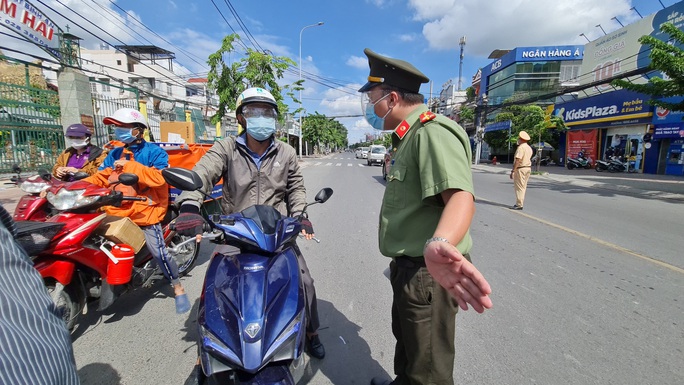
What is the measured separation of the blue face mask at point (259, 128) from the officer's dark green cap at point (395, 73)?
0.91 metres

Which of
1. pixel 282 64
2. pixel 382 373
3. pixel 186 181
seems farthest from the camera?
pixel 282 64

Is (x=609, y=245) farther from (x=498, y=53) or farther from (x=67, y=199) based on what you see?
(x=498, y=53)

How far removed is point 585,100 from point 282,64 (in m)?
20.5

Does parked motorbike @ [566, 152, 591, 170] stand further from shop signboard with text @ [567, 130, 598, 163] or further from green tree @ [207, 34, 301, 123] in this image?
green tree @ [207, 34, 301, 123]

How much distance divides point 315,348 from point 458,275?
5.44ft

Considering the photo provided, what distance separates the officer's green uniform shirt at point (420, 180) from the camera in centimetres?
123

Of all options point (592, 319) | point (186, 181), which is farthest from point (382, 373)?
point (592, 319)

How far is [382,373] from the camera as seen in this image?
2166 millimetres

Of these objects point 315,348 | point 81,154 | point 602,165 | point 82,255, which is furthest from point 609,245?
point 602,165

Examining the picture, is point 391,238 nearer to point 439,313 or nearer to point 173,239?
point 439,313

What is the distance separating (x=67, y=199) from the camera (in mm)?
2357

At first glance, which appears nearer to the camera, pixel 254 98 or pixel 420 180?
pixel 420 180

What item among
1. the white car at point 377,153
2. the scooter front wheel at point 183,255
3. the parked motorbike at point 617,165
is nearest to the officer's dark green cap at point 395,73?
the scooter front wheel at point 183,255

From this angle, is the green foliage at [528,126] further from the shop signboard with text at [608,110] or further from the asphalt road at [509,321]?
the asphalt road at [509,321]
